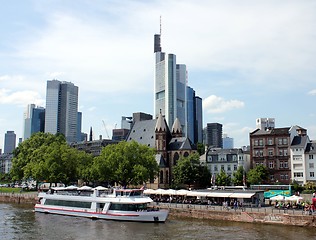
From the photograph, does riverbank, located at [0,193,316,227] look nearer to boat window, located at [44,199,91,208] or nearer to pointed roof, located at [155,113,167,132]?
boat window, located at [44,199,91,208]

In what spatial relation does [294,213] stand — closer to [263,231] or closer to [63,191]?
[263,231]

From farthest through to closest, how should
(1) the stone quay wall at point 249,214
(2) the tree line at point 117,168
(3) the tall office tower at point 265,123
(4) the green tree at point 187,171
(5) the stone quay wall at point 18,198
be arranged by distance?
(3) the tall office tower at point 265,123, (4) the green tree at point 187,171, (5) the stone quay wall at point 18,198, (2) the tree line at point 117,168, (1) the stone quay wall at point 249,214

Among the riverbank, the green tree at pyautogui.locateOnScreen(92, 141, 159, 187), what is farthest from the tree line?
the riverbank

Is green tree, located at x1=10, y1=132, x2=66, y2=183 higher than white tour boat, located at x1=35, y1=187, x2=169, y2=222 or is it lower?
higher

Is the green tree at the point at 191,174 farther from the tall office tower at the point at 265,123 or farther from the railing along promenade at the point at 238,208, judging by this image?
the tall office tower at the point at 265,123

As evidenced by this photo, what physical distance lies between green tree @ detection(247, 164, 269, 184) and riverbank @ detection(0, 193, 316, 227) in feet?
130

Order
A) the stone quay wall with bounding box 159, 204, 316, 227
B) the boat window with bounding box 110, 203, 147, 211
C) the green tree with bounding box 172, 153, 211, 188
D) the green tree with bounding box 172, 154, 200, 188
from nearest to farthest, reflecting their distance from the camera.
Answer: the stone quay wall with bounding box 159, 204, 316, 227
the boat window with bounding box 110, 203, 147, 211
the green tree with bounding box 172, 154, 200, 188
the green tree with bounding box 172, 153, 211, 188

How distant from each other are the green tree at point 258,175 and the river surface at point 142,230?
1909 inches

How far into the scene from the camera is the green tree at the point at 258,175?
116787 millimetres

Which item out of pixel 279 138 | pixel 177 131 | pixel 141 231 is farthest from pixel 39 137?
pixel 141 231

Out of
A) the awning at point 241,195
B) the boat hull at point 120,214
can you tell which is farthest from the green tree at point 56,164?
the awning at point 241,195

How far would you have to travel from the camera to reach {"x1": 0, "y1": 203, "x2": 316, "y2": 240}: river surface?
56812mm

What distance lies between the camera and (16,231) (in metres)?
62.4

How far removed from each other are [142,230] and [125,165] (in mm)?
45587
